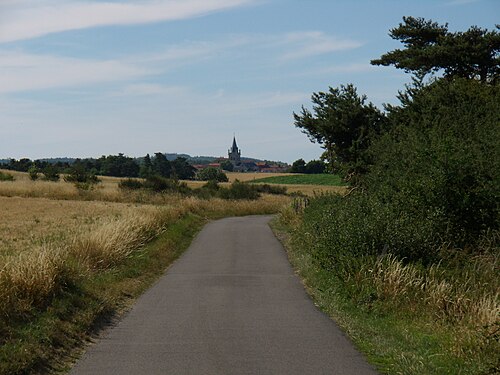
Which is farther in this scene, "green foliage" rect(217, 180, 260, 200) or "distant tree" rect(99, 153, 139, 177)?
"distant tree" rect(99, 153, 139, 177)


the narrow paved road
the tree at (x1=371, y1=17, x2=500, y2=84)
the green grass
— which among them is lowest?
the narrow paved road

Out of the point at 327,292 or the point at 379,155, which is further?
the point at 379,155

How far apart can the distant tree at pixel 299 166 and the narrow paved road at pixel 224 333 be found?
395 feet

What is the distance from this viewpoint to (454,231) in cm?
→ 1805

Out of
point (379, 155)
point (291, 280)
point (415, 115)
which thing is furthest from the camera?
point (415, 115)

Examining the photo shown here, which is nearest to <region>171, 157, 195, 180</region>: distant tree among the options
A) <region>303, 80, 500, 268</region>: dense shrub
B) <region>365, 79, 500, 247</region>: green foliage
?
<region>303, 80, 500, 268</region>: dense shrub

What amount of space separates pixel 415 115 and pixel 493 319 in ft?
56.5

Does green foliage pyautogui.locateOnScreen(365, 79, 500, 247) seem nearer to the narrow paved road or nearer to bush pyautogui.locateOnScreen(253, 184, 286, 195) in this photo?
the narrow paved road

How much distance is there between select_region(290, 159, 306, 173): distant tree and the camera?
13775cm

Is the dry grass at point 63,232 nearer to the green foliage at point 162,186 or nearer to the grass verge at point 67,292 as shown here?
the grass verge at point 67,292

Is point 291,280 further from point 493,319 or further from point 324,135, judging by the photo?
point 324,135

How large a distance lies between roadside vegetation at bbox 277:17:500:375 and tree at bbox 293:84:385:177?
57 mm

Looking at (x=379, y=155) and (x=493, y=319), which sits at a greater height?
(x=379, y=155)

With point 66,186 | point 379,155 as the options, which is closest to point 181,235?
point 379,155
